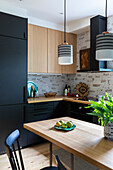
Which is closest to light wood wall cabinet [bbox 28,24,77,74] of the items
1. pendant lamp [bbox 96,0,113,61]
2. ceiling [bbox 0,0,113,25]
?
ceiling [bbox 0,0,113,25]

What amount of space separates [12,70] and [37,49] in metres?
0.85

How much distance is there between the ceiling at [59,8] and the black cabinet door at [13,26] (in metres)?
0.26

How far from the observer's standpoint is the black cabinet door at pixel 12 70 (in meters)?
2.92

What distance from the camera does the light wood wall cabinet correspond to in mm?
3479

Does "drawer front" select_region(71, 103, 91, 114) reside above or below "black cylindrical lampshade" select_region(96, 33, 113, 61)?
below

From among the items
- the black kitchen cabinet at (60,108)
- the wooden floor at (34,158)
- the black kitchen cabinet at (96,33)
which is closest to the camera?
the wooden floor at (34,158)

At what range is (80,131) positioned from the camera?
5.83 feet

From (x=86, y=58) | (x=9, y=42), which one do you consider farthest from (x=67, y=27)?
(x=9, y=42)

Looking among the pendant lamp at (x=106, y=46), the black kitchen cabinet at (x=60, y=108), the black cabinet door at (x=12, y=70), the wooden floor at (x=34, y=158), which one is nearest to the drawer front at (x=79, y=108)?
the black kitchen cabinet at (x=60, y=108)

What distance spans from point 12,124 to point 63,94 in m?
1.88

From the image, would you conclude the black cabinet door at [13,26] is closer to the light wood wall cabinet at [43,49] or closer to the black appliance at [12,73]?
the black appliance at [12,73]

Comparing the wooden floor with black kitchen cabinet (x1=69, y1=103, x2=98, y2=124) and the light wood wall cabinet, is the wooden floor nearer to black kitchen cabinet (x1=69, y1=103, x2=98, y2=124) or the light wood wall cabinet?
black kitchen cabinet (x1=69, y1=103, x2=98, y2=124)

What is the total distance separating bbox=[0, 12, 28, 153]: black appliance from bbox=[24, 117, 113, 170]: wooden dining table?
115 centimetres

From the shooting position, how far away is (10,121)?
3002 mm
